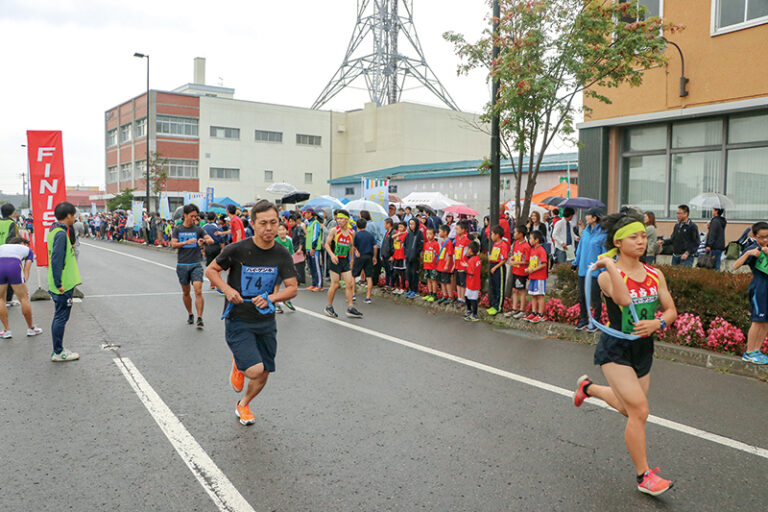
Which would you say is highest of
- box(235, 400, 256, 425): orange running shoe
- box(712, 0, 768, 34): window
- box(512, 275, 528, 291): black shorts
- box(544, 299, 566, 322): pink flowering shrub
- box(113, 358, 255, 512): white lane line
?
box(712, 0, 768, 34): window

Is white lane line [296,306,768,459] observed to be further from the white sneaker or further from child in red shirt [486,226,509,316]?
the white sneaker

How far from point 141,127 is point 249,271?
194ft

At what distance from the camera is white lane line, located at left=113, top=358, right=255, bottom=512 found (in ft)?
12.3

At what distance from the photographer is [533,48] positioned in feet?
33.3

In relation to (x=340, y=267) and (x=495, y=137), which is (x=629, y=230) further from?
(x=495, y=137)

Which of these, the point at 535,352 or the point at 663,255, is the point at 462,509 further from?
the point at 663,255

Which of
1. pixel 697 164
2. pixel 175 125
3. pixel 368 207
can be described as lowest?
pixel 368 207

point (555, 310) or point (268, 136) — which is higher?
point (268, 136)

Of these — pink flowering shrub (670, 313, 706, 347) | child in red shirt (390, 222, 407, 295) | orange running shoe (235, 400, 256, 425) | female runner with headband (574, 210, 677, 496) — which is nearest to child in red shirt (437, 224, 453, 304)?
child in red shirt (390, 222, 407, 295)

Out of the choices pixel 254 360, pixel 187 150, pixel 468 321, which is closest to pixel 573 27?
pixel 468 321

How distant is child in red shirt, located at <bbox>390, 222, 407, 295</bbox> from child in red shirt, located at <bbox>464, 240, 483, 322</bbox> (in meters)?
2.61

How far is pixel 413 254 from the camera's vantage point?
12.9 m

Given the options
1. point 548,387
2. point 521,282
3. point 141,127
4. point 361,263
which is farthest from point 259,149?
point 548,387

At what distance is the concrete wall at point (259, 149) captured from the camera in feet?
179
